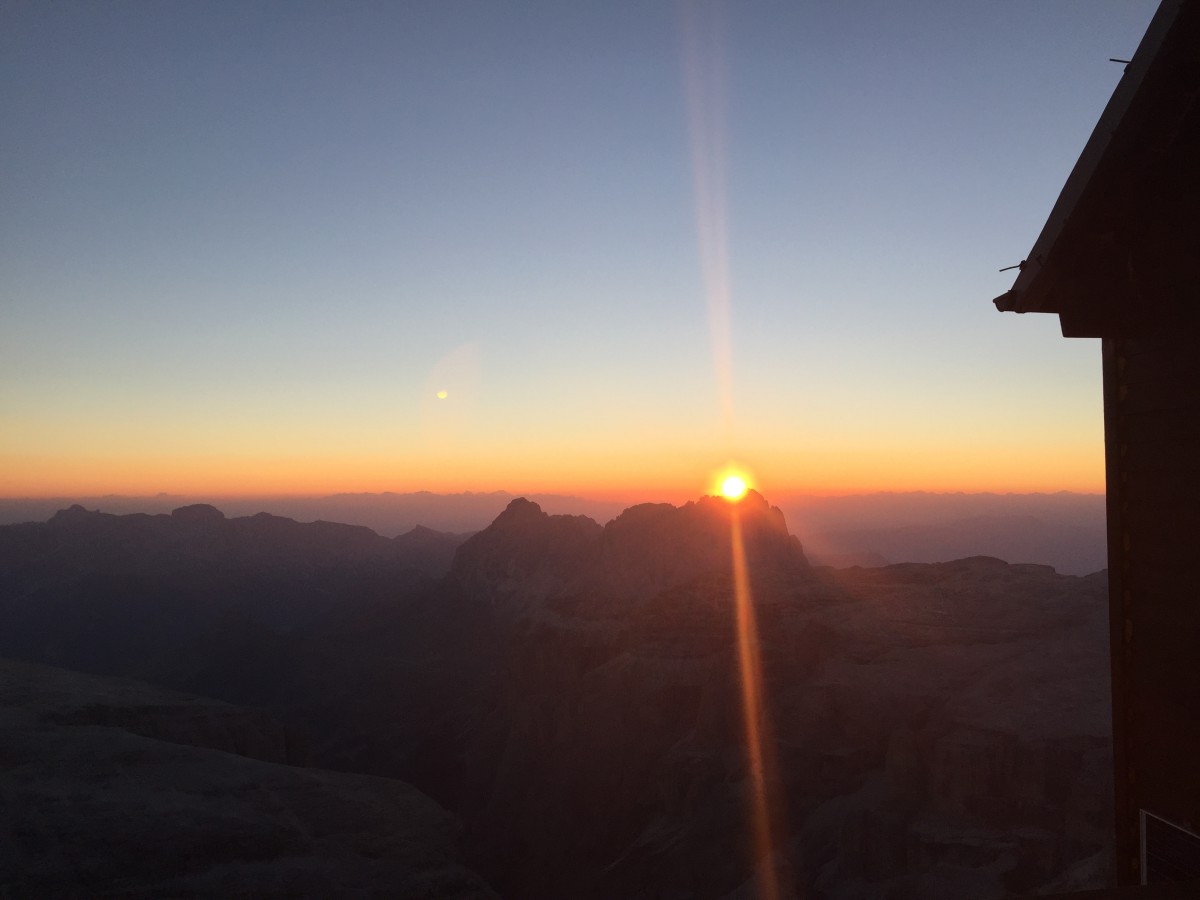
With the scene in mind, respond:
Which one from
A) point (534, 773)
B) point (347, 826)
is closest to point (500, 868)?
point (534, 773)

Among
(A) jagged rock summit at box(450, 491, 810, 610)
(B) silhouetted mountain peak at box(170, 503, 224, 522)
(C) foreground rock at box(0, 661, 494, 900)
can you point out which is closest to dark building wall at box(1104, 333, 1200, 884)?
(C) foreground rock at box(0, 661, 494, 900)

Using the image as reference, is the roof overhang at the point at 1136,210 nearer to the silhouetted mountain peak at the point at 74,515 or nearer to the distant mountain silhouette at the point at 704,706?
the distant mountain silhouette at the point at 704,706

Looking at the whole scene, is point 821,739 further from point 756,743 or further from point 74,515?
point 74,515

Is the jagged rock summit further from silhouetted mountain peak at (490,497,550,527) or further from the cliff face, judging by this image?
the cliff face

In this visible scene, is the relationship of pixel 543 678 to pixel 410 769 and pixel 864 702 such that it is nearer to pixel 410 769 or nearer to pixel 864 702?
pixel 410 769

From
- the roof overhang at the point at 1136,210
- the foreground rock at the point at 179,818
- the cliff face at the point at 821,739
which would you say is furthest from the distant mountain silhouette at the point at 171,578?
the roof overhang at the point at 1136,210
